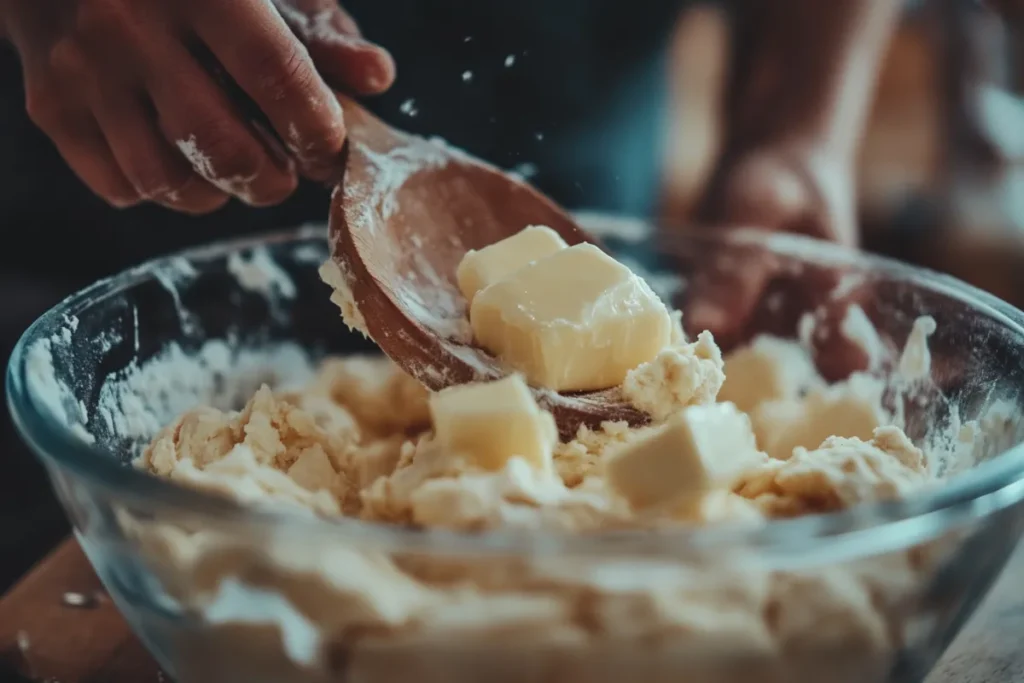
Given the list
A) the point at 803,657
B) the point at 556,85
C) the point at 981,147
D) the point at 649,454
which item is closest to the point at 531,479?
the point at 649,454

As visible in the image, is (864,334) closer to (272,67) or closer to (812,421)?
(812,421)

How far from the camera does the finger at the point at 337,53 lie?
0.90 metres

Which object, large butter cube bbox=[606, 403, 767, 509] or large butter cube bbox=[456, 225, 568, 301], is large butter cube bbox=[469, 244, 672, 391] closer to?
large butter cube bbox=[456, 225, 568, 301]

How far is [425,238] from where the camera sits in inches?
35.2

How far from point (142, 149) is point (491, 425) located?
1.42 ft

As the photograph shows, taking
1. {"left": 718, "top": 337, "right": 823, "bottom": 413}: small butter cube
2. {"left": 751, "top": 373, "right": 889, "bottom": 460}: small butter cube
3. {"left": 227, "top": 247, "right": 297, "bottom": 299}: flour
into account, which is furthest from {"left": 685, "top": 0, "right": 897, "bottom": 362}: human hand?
{"left": 227, "top": 247, "right": 297, "bottom": 299}: flour

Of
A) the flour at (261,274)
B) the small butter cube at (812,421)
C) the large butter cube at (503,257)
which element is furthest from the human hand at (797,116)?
the flour at (261,274)

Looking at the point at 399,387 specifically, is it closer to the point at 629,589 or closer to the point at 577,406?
the point at 577,406

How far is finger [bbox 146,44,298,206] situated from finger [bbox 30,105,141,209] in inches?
3.7

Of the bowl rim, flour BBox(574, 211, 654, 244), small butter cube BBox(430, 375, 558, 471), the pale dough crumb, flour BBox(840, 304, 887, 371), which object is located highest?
the bowl rim

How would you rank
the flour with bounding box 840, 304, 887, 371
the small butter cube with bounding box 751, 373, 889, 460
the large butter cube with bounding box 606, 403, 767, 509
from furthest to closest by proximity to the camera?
the flour with bounding box 840, 304, 887, 371, the small butter cube with bounding box 751, 373, 889, 460, the large butter cube with bounding box 606, 403, 767, 509

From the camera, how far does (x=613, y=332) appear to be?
Answer: 2.46ft

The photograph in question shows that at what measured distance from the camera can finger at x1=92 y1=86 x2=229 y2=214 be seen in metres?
0.82

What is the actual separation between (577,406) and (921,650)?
0.94 feet
